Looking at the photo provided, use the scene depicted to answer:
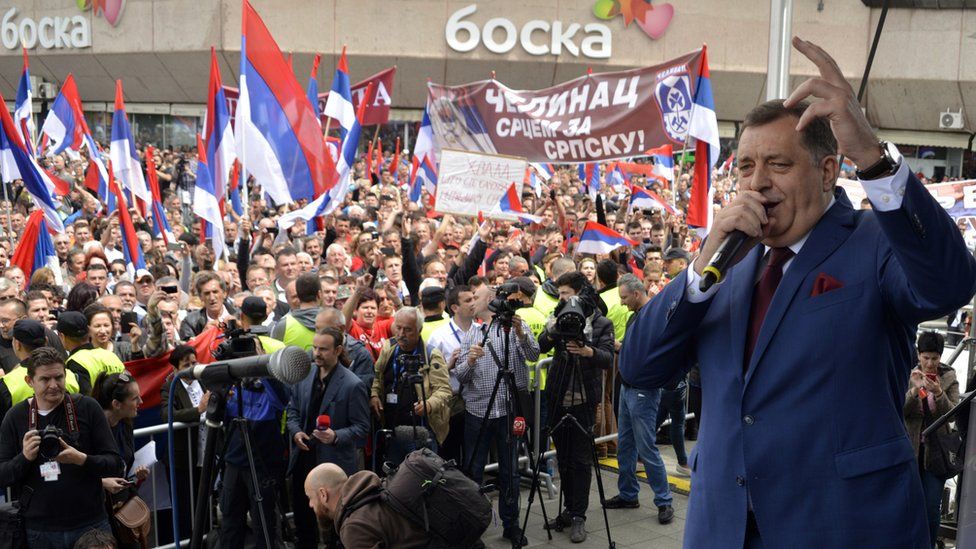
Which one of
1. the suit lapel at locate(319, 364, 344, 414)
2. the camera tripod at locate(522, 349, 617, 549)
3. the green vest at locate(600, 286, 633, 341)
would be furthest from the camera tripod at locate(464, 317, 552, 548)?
the green vest at locate(600, 286, 633, 341)

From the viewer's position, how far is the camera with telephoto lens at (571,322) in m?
7.23

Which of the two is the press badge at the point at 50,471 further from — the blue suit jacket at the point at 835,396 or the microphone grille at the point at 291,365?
the blue suit jacket at the point at 835,396

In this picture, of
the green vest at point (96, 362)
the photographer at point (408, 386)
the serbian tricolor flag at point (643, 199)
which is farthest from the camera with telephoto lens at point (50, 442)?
the serbian tricolor flag at point (643, 199)

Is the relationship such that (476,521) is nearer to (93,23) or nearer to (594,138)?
(594,138)

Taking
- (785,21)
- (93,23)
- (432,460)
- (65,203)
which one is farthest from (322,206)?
(93,23)

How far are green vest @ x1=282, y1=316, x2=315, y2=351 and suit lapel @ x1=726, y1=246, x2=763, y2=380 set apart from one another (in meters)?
5.48

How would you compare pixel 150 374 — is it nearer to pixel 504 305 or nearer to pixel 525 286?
pixel 504 305

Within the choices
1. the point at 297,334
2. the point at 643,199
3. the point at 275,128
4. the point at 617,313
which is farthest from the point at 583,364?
the point at 643,199

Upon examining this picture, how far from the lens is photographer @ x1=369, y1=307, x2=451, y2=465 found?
745cm

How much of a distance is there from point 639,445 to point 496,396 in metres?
1.26

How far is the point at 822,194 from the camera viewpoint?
243cm

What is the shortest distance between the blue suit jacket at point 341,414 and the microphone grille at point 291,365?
116 inches

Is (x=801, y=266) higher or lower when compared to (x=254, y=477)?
higher

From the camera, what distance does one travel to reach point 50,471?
5.67 metres
